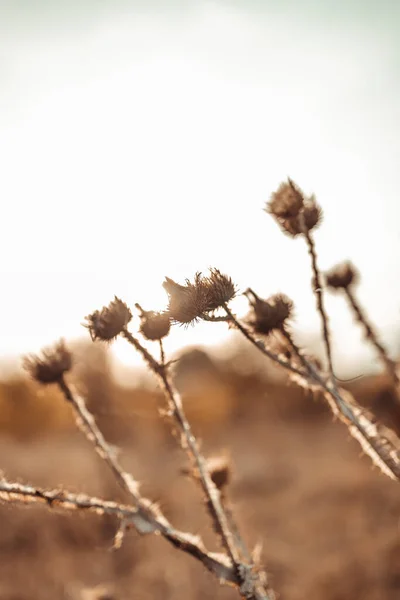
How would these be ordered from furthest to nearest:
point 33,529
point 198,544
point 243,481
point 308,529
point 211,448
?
point 211,448, point 243,481, point 308,529, point 33,529, point 198,544

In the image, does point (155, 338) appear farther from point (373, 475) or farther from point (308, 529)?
point (373, 475)

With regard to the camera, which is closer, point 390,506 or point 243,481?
point 390,506

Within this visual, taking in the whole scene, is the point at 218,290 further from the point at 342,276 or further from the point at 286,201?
the point at 342,276

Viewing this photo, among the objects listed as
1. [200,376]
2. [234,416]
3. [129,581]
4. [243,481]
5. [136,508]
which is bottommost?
[136,508]

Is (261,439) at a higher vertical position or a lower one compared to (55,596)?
higher

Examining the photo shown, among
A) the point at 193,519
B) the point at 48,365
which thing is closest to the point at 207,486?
the point at 48,365

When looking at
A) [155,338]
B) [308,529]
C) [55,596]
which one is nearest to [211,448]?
[308,529]

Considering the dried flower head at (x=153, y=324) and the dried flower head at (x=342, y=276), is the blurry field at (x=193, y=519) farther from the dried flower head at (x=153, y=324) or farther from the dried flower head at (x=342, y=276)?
the dried flower head at (x=342, y=276)
